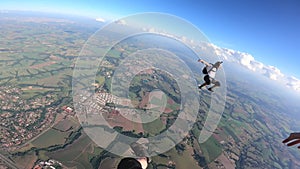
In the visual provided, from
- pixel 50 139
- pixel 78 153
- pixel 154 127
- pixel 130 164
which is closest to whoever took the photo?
pixel 130 164

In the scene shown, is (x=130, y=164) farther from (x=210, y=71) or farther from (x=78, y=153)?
(x=78, y=153)

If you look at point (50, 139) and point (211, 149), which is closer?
point (50, 139)

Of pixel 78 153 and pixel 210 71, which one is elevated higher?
pixel 210 71

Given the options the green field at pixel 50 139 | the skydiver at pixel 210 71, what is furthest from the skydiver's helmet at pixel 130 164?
the green field at pixel 50 139

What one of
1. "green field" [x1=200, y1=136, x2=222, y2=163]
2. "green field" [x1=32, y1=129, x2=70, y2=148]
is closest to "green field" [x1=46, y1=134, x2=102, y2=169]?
"green field" [x1=32, y1=129, x2=70, y2=148]

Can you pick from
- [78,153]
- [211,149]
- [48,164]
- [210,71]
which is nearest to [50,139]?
[78,153]

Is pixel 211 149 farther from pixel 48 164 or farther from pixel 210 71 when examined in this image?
pixel 210 71

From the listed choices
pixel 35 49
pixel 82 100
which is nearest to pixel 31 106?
pixel 82 100

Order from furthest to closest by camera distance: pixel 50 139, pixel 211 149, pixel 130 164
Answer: pixel 211 149
pixel 50 139
pixel 130 164

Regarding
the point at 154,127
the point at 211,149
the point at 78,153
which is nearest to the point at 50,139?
the point at 78,153

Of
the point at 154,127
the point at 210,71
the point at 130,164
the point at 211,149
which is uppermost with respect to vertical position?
the point at 210,71

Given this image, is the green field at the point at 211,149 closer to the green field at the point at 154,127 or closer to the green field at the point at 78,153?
the green field at the point at 154,127
